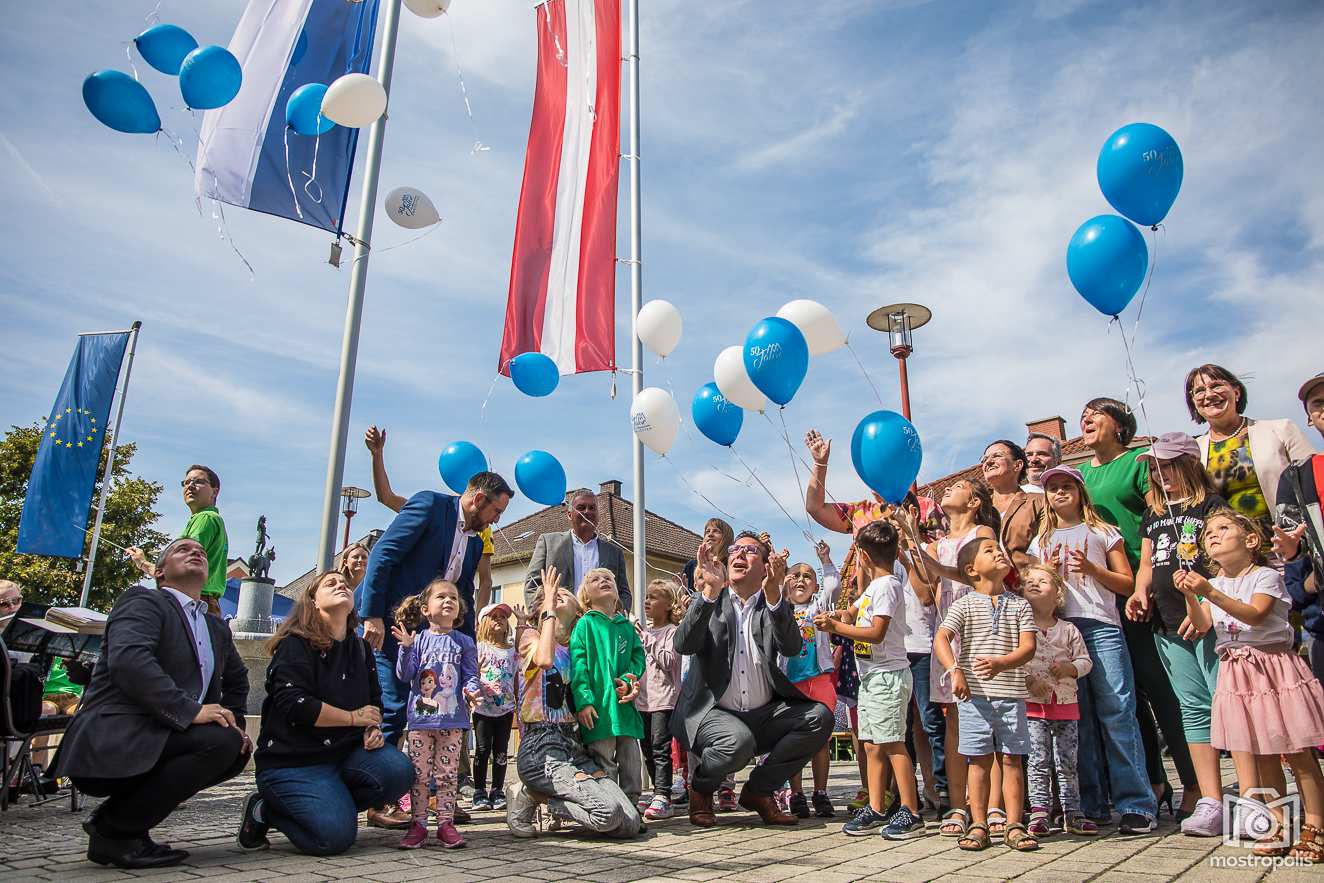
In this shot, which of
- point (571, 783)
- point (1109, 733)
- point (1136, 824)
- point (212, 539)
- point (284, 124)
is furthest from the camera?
point (284, 124)

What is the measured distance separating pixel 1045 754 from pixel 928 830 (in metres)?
0.79

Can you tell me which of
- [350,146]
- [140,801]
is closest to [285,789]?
[140,801]

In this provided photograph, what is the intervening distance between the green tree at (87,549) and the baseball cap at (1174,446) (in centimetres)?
2195

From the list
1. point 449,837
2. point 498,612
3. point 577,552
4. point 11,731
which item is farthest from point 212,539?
point 449,837

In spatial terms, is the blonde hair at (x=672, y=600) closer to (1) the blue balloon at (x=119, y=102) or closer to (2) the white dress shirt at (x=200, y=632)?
(2) the white dress shirt at (x=200, y=632)

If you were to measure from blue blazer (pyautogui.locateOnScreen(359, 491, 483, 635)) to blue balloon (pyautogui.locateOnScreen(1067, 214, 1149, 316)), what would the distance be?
13.4 feet

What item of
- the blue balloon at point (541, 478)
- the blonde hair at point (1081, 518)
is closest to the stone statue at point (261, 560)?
the blue balloon at point (541, 478)

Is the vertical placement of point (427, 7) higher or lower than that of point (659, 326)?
higher

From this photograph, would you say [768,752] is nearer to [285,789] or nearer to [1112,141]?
[285,789]

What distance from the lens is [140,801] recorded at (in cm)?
371

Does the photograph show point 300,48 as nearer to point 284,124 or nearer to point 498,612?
point 284,124

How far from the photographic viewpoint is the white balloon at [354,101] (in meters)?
6.20

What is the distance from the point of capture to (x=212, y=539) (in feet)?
19.2

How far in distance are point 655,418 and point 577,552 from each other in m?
1.75
